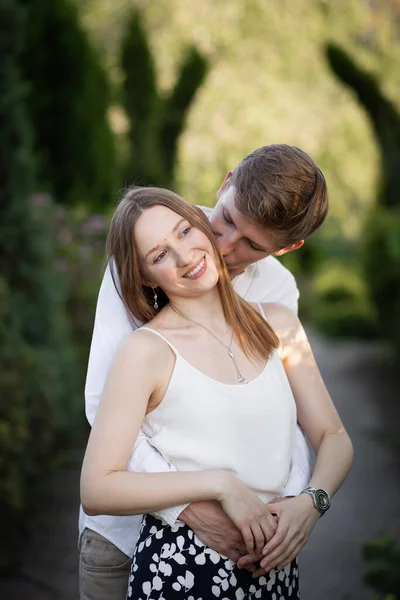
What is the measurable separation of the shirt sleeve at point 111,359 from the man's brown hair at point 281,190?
1.30 ft

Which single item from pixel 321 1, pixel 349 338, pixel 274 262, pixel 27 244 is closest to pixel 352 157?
pixel 321 1

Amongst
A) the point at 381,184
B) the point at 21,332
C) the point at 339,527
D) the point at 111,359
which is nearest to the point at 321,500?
the point at 111,359

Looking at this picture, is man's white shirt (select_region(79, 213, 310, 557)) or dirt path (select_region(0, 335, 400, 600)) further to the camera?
dirt path (select_region(0, 335, 400, 600))

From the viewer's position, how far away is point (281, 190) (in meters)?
1.94

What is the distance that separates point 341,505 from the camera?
16.0ft

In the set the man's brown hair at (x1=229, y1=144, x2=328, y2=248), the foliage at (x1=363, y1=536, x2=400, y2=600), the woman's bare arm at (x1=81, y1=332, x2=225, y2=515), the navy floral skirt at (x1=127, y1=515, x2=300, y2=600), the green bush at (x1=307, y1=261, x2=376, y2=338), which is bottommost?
the green bush at (x1=307, y1=261, x2=376, y2=338)

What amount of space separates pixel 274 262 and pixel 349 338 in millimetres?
8599

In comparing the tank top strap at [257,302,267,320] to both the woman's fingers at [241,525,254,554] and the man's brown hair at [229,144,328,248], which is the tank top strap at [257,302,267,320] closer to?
the man's brown hair at [229,144,328,248]

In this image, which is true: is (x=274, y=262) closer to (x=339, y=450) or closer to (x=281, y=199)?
(x=281, y=199)

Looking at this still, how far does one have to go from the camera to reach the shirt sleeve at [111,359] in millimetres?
1775

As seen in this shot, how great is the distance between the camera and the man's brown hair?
1.95m

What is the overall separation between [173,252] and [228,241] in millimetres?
220

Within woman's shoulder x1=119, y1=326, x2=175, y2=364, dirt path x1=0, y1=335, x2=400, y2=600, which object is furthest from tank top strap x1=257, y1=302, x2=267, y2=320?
dirt path x1=0, y1=335, x2=400, y2=600

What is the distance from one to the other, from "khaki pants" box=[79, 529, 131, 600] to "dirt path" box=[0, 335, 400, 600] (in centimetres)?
188
